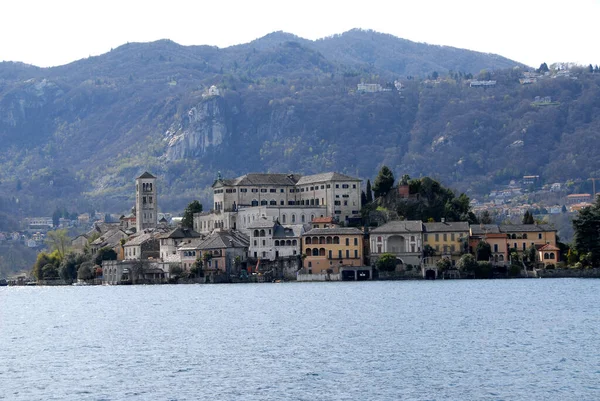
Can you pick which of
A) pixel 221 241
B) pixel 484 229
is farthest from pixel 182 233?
pixel 484 229

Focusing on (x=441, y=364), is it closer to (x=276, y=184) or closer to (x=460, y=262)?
(x=460, y=262)

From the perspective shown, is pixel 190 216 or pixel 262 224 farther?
pixel 190 216

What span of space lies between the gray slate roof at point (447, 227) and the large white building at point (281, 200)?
15644 mm

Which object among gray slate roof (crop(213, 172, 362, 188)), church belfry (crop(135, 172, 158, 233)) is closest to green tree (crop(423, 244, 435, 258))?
gray slate roof (crop(213, 172, 362, 188))

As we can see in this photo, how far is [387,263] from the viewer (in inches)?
5133

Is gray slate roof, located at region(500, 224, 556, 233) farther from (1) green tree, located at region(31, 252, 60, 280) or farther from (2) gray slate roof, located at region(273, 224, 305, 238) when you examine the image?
(1) green tree, located at region(31, 252, 60, 280)

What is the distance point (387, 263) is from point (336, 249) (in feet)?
18.7

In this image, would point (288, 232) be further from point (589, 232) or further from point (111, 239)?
point (111, 239)

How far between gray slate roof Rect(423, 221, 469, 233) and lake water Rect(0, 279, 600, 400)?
28725 mm

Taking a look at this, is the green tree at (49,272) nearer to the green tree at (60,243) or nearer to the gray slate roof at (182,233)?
the green tree at (60,243)

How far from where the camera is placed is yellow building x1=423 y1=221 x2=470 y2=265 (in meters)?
132

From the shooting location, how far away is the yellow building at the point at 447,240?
132 meters

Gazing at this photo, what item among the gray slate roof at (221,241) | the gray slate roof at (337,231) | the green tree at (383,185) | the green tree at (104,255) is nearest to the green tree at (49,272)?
the green tree at (104,255)

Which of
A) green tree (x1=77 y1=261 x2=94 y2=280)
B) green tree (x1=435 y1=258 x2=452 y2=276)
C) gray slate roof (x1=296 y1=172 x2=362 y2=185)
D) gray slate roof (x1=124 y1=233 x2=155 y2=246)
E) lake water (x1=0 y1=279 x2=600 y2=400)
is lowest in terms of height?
lake water (x1=0 y1=279 x2=600 y2=400)
